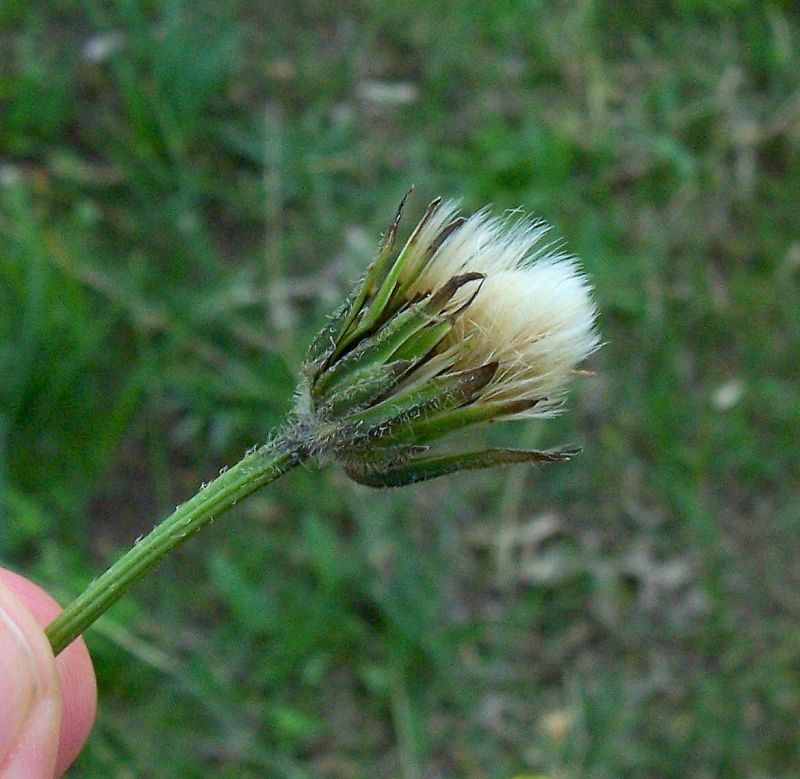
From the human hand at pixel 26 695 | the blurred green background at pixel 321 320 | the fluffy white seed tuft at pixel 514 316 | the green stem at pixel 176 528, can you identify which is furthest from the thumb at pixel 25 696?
the blurred green background at pixel 321 320

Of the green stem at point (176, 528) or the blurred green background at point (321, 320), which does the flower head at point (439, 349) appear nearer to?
the green stem at point (176, 528)

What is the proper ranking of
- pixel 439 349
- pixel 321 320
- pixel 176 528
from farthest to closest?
pixel 321 320 → pixel 439 349 → pixel 176 528

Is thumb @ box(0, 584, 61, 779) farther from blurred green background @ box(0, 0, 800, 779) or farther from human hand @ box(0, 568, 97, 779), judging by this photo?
blurred green background @ box(0, 0, 800, 779)

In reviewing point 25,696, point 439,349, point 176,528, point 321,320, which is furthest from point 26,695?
point 321,320

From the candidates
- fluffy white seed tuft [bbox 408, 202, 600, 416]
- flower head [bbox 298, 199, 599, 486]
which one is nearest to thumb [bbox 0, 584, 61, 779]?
flower head [bbox 298, 199, 599, 486]

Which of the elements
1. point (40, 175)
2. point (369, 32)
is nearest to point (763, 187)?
point (369, 32)

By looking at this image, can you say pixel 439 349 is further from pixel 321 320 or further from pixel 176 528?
pixel 321 320
